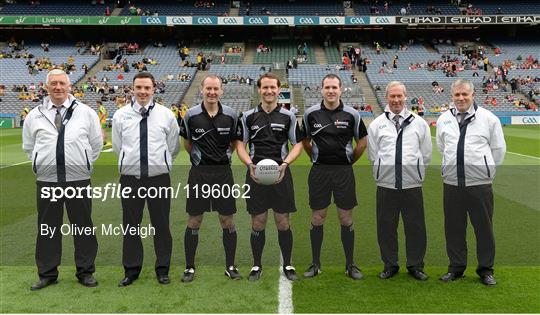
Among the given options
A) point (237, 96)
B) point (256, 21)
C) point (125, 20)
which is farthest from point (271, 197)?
point (125, 20)

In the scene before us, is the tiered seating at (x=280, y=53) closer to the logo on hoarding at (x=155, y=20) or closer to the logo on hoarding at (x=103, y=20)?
the logo on hoarding at (x=155, y=20)

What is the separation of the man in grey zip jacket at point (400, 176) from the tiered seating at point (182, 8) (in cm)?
4318

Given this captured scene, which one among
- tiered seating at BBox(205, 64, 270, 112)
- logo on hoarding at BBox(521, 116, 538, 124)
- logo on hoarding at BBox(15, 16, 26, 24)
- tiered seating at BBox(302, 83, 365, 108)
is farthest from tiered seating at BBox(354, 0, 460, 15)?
logo on hoarding at BBox(15, 16, 26, 24)

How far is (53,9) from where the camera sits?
45.8 m

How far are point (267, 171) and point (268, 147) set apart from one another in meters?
0.32

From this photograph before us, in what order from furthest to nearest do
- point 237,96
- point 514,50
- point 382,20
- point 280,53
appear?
point 280,53 < point 514,50 < point 382,20 < point 237,96

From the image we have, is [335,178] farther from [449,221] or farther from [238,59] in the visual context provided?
[238,59]

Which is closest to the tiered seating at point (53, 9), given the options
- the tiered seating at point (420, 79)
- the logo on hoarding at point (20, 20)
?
the logo on hoarding at point (20, 20)

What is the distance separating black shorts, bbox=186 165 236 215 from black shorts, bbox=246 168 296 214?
225 mm

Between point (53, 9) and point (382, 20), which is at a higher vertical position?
point (53, 9)

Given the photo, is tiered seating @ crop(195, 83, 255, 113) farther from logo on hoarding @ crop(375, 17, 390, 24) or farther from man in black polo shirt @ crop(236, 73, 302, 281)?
man in black polo shirt @ crop(236, 73, 302, 281)

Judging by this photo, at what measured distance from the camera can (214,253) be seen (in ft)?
19.6

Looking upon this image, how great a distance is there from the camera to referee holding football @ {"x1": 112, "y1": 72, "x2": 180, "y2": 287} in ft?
16.1

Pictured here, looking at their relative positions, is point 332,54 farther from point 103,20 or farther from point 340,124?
point 340,124
